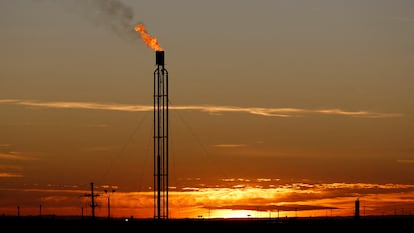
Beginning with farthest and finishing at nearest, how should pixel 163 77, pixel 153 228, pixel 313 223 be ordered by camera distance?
pixel 313 223
pixel 153 228
pixel 163 77

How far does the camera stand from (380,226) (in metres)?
122

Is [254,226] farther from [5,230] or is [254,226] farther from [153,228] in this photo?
[5,230]

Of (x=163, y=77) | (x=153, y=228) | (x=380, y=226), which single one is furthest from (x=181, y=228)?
(x=380, y=226)

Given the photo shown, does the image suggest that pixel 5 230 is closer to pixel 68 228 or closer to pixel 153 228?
pixel 68 228

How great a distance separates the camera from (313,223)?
131000 mm

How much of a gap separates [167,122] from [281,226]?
2893cm

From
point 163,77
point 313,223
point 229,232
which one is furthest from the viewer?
point 313,223

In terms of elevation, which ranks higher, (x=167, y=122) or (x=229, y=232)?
(x=167, y=122)

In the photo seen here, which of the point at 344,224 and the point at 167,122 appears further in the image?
the point at 344,224

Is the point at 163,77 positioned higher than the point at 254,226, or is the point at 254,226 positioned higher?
the point at 163,77

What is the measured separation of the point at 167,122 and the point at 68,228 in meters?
27.3

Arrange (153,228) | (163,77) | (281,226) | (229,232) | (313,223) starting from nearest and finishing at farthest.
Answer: (163,77) < (153,228) < (229,232) < (281,226) < (313,223)

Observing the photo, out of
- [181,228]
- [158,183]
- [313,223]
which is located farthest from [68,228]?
[313,223]

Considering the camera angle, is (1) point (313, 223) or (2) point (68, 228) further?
(1) point (313, 223)
